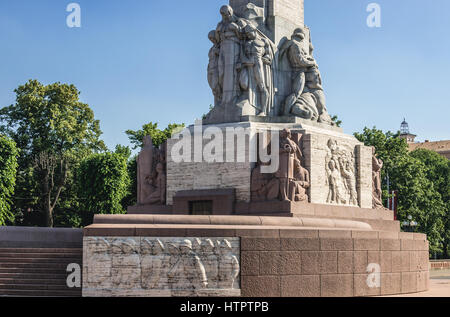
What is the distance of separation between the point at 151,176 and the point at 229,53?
4.10m

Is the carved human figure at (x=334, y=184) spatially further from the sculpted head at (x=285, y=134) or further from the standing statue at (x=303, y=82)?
the sculpted head at (x=285, y=134)

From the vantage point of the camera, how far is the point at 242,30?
2094cm

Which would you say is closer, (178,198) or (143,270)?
(143,270)

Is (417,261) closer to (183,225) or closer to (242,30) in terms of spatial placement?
(183,225)

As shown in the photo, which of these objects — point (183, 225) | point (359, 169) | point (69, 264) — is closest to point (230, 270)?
point (183, 225)

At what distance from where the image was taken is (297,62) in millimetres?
21422

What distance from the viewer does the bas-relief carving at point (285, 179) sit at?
1881 centimetres

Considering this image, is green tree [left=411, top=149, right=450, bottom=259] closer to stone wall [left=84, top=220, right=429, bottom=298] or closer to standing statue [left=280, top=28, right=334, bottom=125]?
standing statue [left=280, top=28, right=334, bottom=125]

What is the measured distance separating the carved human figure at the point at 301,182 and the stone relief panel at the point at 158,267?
4.99 meters

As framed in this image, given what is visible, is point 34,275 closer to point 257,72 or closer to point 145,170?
point 145,170

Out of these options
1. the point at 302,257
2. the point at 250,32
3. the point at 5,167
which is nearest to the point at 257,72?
the point at 250,32
